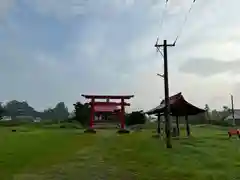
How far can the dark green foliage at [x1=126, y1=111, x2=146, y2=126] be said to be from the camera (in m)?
58.2

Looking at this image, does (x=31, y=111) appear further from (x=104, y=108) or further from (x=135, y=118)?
(x=104, y=108)

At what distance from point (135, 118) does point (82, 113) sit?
30.7 feet

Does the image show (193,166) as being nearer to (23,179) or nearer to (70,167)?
(70,167)

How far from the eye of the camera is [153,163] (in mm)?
11461

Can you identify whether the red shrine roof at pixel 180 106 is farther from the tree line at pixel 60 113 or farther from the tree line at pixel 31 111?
the tree line at pixel 31 111

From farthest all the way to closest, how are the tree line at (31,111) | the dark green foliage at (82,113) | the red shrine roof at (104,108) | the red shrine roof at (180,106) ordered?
1. the tree line at (31,111)
2. the dark green foliage at (82,113)
3. the red shrine roof at (104,108)
4. the red shrine roof at (180,106)

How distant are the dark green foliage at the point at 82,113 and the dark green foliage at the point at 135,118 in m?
6.50

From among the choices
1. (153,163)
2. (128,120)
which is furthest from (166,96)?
(128,120)

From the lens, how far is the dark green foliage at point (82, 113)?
61.6 metres

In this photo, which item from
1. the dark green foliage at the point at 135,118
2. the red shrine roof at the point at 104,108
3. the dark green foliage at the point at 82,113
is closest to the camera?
the red shrine roof at the point at 104,108

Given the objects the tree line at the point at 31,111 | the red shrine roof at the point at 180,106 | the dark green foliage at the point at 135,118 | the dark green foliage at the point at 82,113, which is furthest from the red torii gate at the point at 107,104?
the tree line at the point at 31,111

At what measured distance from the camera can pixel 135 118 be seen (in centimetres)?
5862

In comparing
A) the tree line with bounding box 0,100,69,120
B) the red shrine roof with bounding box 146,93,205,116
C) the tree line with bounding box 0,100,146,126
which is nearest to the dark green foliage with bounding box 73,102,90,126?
the tree line with bounding box 0,100,146,126

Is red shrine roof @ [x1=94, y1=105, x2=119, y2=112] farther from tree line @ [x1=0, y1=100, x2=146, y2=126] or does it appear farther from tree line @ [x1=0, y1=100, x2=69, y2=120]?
tree line @ [x1=0, y1=100, x2=69, y2=120]
